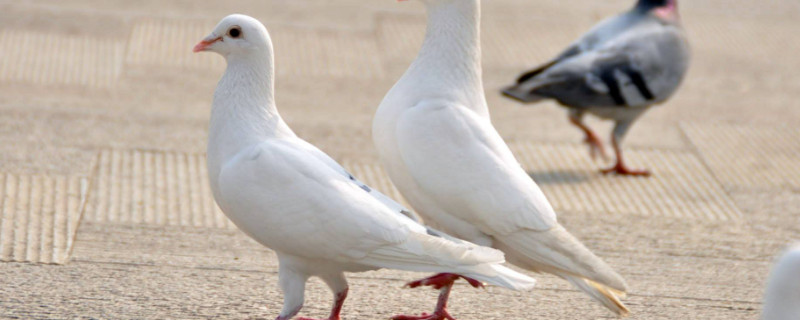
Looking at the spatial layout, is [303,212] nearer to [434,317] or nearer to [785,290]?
[434,317]

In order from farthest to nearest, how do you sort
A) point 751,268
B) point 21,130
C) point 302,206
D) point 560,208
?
point 21,130
point 560,208
point 751,268
point 302,206

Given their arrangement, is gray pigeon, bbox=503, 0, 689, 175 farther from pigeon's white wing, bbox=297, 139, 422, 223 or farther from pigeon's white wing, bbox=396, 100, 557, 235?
pigeon's white wing, bbox=297, 139, 422, 223

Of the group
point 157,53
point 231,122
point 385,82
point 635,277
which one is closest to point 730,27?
point 385,82

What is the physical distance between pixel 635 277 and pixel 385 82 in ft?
10.8

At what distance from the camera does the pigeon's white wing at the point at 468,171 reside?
389 centimetres

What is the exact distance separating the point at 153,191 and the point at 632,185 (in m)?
2.55

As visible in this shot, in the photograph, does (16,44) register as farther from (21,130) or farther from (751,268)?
(751,268)

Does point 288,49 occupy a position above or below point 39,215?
below

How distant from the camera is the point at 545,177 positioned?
6.23 m

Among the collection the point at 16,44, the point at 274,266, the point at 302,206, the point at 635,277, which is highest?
the point at 302,206

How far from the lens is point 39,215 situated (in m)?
4.95

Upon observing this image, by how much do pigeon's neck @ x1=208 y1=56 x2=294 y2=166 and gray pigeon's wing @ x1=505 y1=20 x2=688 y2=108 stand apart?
2556 millimetres

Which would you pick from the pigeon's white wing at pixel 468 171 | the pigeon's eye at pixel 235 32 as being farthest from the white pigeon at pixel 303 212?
the pigeon's white wing at pixel 468 171

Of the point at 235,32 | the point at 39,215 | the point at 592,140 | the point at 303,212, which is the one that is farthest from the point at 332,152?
the point at 303,212
